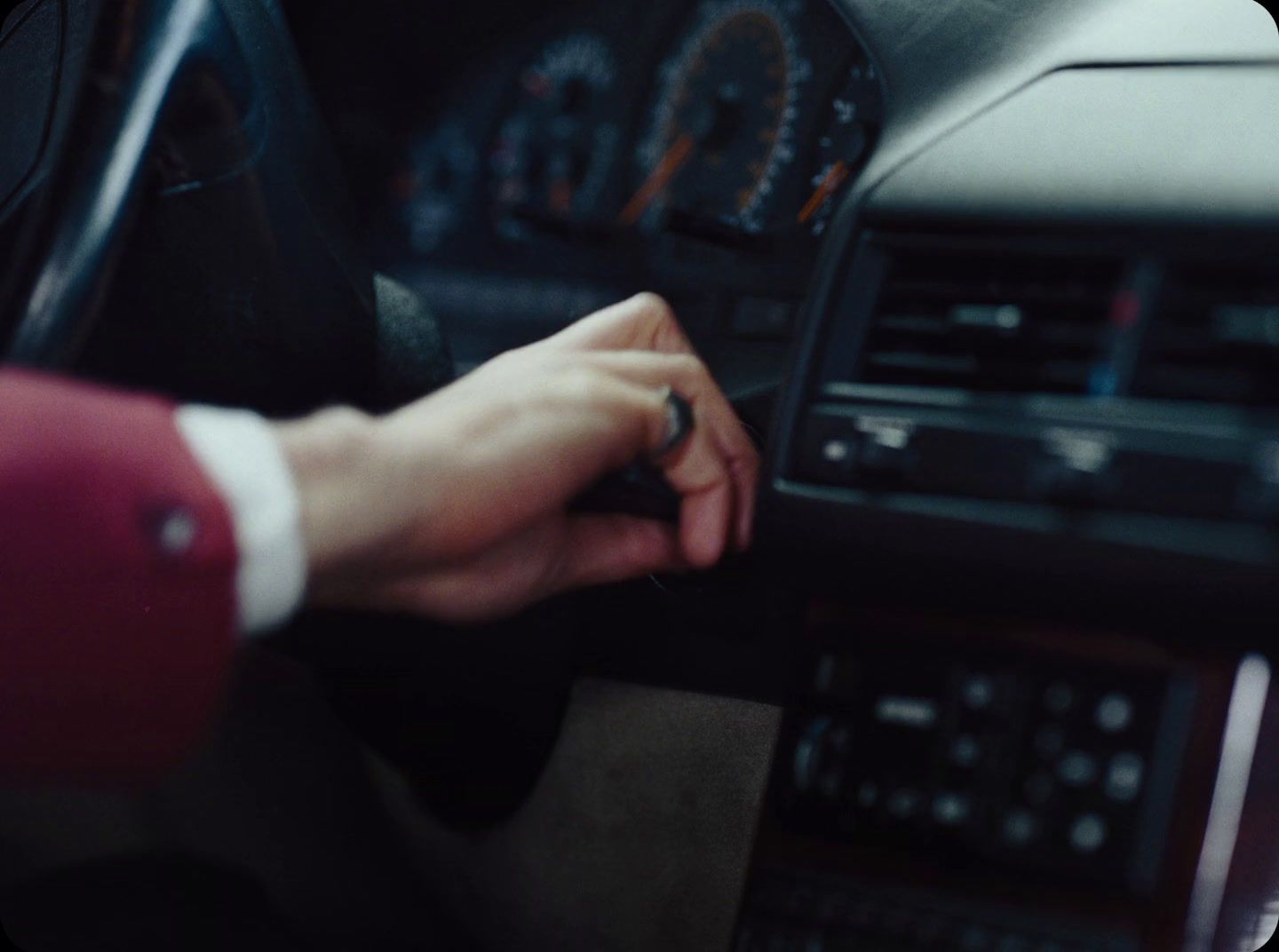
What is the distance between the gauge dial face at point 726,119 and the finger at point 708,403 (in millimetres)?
244

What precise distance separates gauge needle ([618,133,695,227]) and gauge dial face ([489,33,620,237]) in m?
0.04

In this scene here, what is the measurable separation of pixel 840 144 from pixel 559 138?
1.05 ft

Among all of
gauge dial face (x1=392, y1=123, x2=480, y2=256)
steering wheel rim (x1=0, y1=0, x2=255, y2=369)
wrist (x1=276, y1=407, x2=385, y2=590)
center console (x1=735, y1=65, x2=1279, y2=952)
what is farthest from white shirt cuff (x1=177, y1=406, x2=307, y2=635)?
gauge dial face (x1=392, y1=123, x2=480, y2=256)

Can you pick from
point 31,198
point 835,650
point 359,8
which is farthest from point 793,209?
point 359,8

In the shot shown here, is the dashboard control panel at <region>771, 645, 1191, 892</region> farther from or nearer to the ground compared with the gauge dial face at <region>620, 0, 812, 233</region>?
nearer to the ground

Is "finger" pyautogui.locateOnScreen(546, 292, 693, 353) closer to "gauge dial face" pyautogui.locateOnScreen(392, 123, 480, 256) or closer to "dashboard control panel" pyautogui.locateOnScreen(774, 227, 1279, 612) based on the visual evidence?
"dashboard control panel" pyautogui.locateOnScreen(774, 227, 1279, 612)

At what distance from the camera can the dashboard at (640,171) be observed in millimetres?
899

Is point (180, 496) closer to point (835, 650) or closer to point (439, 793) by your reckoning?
point (835, 650)

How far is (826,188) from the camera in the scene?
2.90 feet

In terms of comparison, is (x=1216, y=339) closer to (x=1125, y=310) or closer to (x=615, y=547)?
(x=1125, y=310)

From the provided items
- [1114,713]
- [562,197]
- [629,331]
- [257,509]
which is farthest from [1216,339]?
[562,197]

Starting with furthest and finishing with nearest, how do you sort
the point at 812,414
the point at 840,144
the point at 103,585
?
1. the point at 840,144
2. the point at 812,414
3. the point at 103,585

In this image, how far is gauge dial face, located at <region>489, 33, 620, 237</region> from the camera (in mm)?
1079

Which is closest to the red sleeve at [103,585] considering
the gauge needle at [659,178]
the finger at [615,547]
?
the finger at [615,547]
